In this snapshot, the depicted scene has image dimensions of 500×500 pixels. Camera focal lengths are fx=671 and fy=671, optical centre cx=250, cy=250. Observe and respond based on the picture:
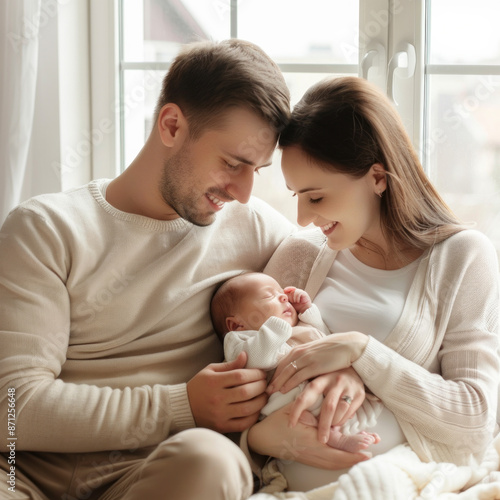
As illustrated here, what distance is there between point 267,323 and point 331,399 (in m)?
0.24

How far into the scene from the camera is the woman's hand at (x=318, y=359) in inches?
60.6

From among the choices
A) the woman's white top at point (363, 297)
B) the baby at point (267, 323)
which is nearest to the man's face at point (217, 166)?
the baby at point (267, 323)

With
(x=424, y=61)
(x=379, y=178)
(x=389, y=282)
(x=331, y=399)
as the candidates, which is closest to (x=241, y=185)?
(x=379, y=178)

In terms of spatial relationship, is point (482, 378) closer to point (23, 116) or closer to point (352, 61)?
point (352, 61)

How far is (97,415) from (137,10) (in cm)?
167

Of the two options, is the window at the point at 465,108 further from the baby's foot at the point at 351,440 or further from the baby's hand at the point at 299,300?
the baby's foot at the point at 351,440

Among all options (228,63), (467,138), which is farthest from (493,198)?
(228,63)

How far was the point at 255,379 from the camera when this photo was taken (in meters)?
1.58

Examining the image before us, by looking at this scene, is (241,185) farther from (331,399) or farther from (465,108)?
(465,108)

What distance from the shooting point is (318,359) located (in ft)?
5.09

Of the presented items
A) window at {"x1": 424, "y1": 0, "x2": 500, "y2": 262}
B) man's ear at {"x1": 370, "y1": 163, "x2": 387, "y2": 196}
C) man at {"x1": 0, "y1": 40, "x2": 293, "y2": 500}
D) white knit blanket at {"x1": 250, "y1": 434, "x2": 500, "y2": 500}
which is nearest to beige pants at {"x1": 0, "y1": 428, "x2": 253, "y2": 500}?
man at {"x1": 0, "y1": 40, "x2": 293, "y2": 500}

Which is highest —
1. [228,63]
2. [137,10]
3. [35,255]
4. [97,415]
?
[137,10]

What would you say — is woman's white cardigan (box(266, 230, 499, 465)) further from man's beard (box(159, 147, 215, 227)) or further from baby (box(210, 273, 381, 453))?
man's beard (box(159, 147, 215, 227))

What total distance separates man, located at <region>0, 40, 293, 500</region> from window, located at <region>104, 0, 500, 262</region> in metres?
0.63
